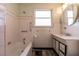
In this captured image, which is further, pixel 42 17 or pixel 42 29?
pixel 42 29

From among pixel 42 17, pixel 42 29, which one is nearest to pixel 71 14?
pixel 42 17

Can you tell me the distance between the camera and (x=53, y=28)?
177 inches

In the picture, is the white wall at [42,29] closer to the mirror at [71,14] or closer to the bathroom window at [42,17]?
the bathroom window at [42,17]

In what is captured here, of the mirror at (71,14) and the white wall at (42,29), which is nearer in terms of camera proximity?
the mirror at (71,14)

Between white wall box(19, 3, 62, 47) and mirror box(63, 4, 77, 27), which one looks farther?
white wall box(19, 3, 62, 47)

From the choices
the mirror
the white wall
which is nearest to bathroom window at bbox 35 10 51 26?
the white wall

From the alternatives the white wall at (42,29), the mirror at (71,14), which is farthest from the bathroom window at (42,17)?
the mirror at (71,14)

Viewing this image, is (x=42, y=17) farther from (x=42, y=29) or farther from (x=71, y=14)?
(x=71, y=14)

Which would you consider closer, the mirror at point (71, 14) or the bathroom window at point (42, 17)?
the mirror at point (71, 14)

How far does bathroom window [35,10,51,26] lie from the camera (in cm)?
430

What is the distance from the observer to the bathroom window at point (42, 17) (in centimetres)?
430

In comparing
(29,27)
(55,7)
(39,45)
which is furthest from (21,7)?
(39,45)

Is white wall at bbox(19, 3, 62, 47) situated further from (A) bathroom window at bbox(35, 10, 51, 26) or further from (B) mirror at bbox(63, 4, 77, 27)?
(B) mirror at bbox(63, 4, 77, 27)

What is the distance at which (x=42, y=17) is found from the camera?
14.1ft
